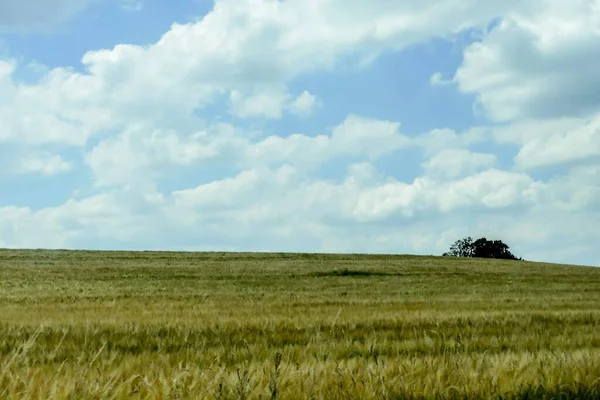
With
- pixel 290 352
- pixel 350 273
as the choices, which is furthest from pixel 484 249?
pixel 290 352

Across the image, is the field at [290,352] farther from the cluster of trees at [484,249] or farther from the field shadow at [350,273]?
the cluster of trees at [484,249]

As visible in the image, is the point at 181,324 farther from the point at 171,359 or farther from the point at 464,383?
the point at 464,383

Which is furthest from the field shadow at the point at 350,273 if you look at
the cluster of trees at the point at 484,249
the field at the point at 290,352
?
the cluster of trees at the point at 484,249

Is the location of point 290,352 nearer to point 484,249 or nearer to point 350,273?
point 350,273

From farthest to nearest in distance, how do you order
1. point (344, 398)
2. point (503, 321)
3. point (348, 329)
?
point (503, 321)
point (348, 329)
point (344, 398)

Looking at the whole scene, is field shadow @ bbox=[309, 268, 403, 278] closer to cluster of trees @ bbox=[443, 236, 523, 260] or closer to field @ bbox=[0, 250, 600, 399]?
field @ bbox=[0, 250, 600, 399]

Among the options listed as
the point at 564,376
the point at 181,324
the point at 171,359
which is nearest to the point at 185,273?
the point at 181,324

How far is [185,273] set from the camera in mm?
31484

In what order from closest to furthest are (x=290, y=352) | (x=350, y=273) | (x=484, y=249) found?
(x=290, y=352)
(x=350, y=273)
(x=484, y=249)

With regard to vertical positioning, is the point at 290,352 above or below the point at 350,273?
below

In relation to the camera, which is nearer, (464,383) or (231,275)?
(464,383)

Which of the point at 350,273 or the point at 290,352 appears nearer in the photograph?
the point at 290,352

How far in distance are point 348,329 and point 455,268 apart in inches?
1297

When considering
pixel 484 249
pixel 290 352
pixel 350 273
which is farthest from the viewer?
pixel 484 249
